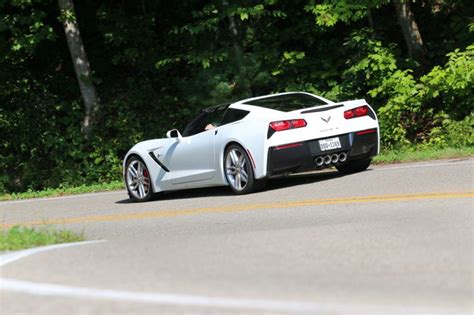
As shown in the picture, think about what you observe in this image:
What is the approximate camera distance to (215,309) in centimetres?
575

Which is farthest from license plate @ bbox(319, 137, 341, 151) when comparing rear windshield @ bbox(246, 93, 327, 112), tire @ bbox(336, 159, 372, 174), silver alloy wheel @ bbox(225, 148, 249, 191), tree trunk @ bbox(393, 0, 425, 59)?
tree trunk @ bbox(393, 0, 425, 59)

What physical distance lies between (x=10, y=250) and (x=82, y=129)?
51.7 feet

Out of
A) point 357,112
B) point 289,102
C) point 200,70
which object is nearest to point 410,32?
point 200,70

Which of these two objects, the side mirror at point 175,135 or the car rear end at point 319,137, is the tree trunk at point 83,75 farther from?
the car rear end at point 319,137

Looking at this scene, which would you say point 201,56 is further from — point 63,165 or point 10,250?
point 10,250

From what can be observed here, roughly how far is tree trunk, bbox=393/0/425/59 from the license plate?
9.30 meters

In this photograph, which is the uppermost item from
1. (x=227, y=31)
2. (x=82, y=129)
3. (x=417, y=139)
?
(x=227, y=31)

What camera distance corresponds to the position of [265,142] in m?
12.6

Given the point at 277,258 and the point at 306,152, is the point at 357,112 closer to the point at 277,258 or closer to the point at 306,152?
the point at 306,152

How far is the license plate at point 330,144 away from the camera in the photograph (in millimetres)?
12961

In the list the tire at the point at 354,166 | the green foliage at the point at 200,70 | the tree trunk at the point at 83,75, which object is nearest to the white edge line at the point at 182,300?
the tire at the point at 354,166

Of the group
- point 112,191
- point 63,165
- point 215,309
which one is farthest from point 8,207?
point 215,309

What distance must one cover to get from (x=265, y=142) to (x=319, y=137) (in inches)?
33.6

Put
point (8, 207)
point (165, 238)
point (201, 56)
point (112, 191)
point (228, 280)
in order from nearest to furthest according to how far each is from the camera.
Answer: point (228, 280), point (165, 238), point (8, 207), point (112, 191), point (201, 56)
